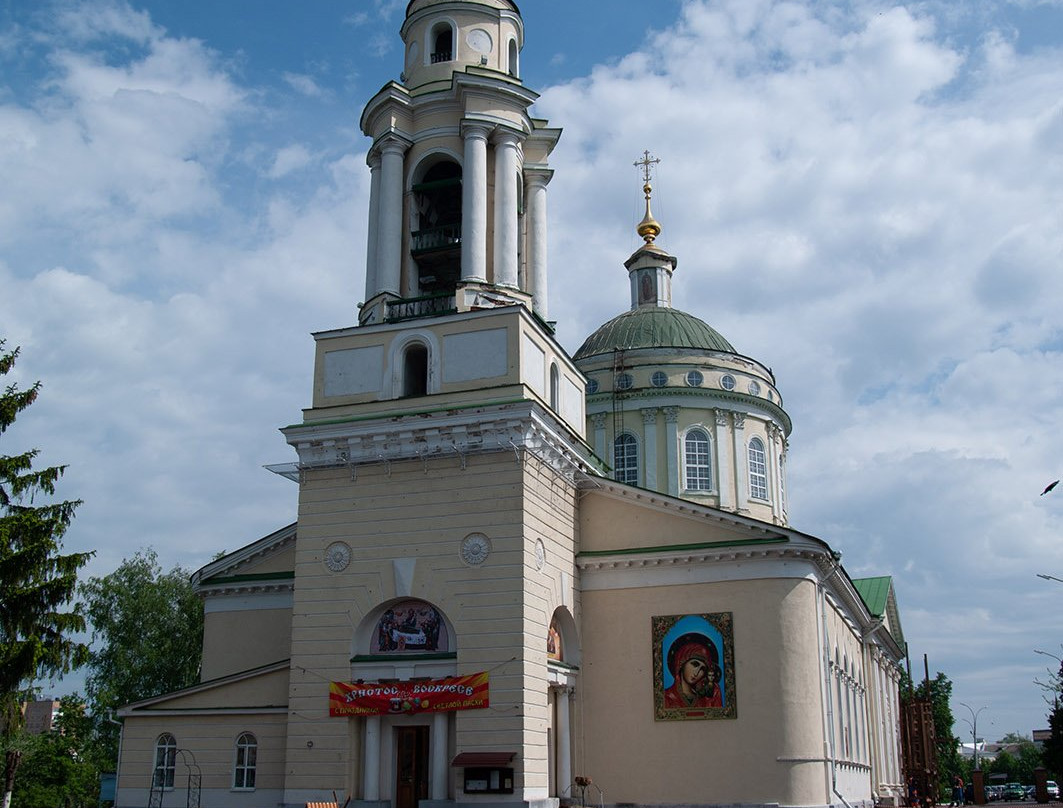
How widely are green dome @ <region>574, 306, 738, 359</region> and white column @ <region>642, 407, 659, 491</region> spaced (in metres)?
2.80

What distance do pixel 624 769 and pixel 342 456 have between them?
31.2 ft

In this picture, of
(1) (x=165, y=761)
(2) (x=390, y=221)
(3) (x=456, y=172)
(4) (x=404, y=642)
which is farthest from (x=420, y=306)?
(1) (x=165, y=761)

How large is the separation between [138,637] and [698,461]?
22.2 metres

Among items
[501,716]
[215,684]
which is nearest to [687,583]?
[501,716]

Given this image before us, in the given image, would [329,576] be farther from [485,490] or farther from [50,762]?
[50,762]

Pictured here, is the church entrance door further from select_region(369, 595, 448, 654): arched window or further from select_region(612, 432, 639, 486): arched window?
select_region(612, 432, 639, 486): arched window

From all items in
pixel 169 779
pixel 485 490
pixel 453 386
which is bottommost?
pixel 169 779

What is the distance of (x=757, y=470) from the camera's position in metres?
40.2

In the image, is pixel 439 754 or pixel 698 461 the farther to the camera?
pixel 698 461

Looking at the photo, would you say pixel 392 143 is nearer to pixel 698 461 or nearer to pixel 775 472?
pixel 698 461

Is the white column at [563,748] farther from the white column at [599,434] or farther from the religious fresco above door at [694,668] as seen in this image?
the white column at [599,434]

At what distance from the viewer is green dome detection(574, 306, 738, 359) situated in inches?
1633

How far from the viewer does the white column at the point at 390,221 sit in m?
27.2

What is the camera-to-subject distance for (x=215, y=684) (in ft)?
83.6
